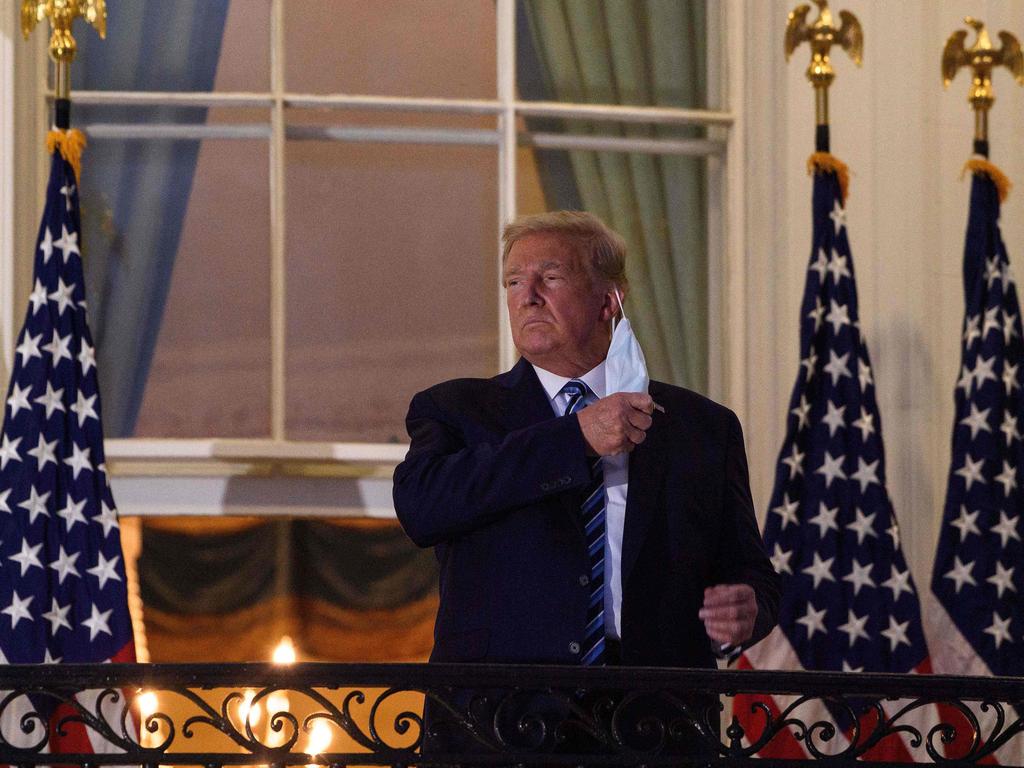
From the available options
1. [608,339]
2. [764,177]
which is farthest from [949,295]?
[608,339]

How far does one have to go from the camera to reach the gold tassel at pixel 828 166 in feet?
16.3

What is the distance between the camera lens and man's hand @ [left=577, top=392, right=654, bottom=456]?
246 cm

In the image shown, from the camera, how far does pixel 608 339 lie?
2883 millimetres

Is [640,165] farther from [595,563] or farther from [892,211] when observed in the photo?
[595,563]

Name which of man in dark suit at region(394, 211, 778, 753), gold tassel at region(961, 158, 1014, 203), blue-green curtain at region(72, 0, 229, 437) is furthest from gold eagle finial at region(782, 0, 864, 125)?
man in dark suit at region(394, 211, 778, 753)

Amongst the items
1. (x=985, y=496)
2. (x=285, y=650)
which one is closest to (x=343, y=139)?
(x=285, y=650)

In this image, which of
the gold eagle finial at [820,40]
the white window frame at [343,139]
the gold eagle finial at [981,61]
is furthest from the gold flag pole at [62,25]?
the gold eagle finial at [981,61]

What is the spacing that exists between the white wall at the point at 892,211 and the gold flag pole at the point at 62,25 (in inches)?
84.5

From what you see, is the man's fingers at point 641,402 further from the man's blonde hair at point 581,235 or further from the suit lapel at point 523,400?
the man's blonde hair at point 581,235

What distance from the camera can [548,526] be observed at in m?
2.56

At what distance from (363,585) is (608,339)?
8.13 ft

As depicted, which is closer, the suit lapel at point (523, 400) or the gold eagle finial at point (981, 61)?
the suit lapel at point (523, 400)

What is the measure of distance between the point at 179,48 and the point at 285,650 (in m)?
1.97

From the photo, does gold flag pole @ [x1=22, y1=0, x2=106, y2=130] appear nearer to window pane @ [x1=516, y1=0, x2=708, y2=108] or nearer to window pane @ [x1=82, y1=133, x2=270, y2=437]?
window pane @ [x1=82, y1=133, x2=270, y2=437]
